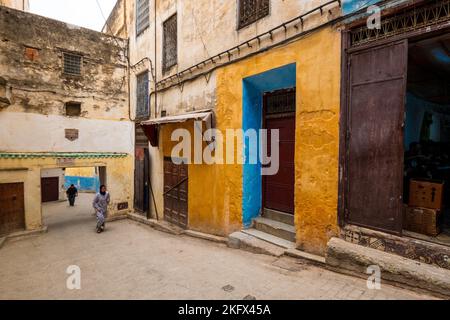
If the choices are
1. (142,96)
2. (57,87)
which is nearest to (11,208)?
(57,87)

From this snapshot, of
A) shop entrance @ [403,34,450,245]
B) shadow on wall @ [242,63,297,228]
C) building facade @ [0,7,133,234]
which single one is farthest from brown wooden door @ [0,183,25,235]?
shop entrance @ [403,34,450,245]

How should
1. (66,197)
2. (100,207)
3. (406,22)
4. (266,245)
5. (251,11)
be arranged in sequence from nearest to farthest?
(406,22) < (266,245) < (251,11) < (100,207) < (66,197)

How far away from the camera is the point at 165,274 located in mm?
4730

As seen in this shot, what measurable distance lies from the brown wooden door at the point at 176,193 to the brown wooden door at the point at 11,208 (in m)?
5.00

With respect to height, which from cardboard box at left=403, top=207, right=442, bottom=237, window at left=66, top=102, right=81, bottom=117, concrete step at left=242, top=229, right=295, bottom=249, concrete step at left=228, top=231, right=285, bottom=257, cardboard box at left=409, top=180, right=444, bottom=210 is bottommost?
concrete step at left=228, top=231, right=285, bottom=257

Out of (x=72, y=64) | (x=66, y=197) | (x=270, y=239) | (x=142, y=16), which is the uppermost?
(x=142, y=16)

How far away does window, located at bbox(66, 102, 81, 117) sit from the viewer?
405 inches

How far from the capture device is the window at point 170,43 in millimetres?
8875

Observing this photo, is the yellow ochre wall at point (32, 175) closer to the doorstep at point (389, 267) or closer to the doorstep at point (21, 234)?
the doorstep at point (21, 234)

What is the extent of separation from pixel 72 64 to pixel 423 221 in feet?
40.1

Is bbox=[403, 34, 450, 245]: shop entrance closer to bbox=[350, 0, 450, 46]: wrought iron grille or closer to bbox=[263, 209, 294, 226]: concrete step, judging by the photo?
bbox=[350, 0, 450, 46]: wrought iron grille

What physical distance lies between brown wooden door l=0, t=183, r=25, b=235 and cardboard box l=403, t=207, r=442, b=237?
11.2m

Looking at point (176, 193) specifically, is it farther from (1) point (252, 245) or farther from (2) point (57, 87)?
(2) point (57, 87)
